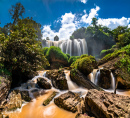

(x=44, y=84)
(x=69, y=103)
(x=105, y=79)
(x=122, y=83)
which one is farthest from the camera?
(x=105, y=79)

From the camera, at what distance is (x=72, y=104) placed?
4.11 metres

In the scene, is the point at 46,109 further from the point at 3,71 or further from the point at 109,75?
the point at 109,75

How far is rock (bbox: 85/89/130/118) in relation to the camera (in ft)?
7.74

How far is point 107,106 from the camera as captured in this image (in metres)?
2.80

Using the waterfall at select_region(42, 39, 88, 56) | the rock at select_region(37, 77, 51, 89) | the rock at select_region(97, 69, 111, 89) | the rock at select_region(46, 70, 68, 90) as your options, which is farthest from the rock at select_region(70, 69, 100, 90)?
the waterfall at select_region(42, 39, 88, 56)

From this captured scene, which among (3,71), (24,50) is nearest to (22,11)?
(24,50)

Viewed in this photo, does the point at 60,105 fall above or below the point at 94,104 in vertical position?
below

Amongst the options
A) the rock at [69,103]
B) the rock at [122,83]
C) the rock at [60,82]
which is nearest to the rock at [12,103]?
the rock at [69,103]

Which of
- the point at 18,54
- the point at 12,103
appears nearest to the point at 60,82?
the point at 12,103

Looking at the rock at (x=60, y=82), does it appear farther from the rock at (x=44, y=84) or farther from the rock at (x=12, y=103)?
the rock at (x=12, y=103)

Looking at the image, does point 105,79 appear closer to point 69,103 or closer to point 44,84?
point 69,103

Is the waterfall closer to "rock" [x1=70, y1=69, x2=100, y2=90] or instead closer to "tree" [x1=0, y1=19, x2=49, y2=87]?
"rock" [x1=70, y1=69, x2=100, y2=90]

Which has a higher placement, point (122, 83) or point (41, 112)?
point (122, 83)

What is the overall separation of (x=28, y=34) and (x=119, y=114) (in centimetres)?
805
